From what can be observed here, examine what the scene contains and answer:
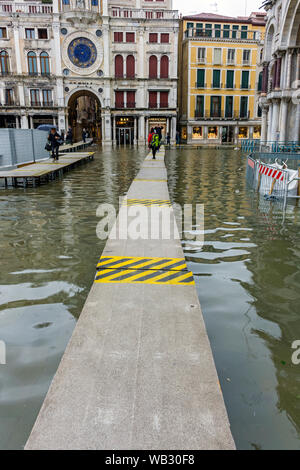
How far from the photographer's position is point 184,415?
2.81 meters

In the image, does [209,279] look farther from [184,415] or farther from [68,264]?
[184,415]

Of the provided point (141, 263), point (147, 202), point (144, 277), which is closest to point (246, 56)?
point (147, 202)

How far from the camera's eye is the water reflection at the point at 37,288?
3.37 meters

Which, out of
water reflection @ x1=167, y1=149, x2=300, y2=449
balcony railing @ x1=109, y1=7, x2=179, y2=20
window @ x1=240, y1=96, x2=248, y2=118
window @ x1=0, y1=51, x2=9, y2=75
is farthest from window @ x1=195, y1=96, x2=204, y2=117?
water reflection @ x1=167, y1=149, x2=300, y2=449

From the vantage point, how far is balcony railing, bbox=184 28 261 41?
52844mm

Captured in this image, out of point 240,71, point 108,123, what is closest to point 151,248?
point 108,123

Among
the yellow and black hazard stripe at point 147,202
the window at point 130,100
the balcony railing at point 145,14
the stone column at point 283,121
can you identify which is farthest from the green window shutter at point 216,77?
the yellow and black hazard stripe at point 147,202

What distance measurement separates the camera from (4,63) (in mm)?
49000

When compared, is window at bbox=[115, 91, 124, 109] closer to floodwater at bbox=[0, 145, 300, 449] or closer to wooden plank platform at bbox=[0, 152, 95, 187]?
wooden plank platform at bbox=[0, 152, 95, 187]

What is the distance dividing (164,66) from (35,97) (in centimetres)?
1780

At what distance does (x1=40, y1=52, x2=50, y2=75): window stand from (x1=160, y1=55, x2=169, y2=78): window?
49.2 feet

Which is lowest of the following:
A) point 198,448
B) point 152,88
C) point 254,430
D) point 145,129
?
point 254,430

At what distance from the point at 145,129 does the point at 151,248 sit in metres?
48.0

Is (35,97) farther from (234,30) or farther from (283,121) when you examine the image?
(283,121)
